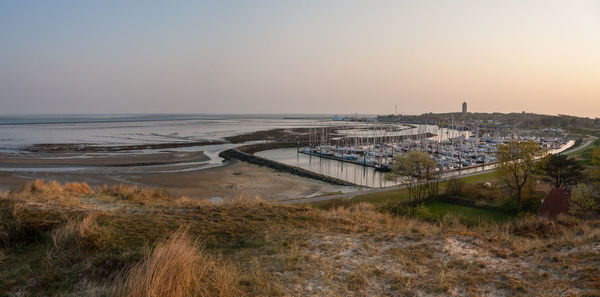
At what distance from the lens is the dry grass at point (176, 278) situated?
3.87m

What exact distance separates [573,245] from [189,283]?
8500mm

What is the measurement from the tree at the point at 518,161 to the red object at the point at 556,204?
3.21 m

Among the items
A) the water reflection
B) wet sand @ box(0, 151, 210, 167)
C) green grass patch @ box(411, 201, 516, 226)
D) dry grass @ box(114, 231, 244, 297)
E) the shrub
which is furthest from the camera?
wet sand @ box(0, 151, 210, 167)

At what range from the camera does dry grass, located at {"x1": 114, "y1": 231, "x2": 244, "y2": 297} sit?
3.87 meters

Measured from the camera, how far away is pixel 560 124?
5600 inches

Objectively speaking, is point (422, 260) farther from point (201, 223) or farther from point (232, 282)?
point (201, 223)

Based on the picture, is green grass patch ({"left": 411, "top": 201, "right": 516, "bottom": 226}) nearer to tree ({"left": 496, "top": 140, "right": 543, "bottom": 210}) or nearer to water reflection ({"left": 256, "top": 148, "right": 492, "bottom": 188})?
tree ({"left": 496, "top": 140, "right": 543, "bottom": 210})

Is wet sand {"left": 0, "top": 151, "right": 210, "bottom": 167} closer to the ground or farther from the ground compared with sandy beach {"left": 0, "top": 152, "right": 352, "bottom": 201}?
farther from the ground

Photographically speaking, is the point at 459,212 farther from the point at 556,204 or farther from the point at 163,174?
the point at 163,174

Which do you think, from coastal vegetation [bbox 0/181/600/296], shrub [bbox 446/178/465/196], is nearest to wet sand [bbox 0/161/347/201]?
shrub [bbox 446/178/465/196]

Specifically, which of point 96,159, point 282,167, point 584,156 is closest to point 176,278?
point 282,167

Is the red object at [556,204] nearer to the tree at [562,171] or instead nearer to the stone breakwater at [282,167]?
the tree at [562,171]

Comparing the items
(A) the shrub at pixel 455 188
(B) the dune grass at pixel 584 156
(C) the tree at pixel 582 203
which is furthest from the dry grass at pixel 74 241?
(B) the dune grass at pixel 584 156

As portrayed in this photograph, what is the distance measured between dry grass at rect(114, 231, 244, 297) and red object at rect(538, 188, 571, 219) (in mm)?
19768
